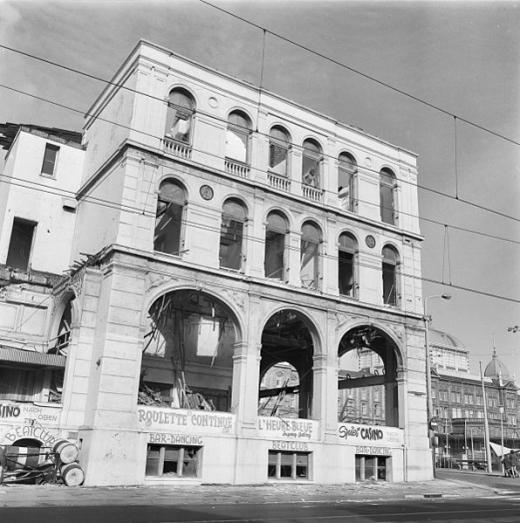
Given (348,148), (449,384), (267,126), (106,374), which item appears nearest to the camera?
(106,374)

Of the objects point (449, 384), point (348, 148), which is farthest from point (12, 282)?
point (449, 384)

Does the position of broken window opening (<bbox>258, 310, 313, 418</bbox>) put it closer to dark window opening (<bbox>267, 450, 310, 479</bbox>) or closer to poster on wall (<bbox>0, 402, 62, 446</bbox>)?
dark window opening (<bbox>267, 450, 310, 479</bbox>)

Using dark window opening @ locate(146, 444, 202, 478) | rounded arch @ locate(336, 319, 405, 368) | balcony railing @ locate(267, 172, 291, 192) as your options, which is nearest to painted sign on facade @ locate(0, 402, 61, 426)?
dark window opening @ locate(146, 444, 202, 478)

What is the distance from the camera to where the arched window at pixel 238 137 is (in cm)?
3064

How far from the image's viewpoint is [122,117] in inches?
1126

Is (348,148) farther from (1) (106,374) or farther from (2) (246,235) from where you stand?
(1) (106,374)

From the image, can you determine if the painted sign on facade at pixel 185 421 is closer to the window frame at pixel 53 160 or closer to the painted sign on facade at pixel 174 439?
the painted sign on facade at pixel 174 439

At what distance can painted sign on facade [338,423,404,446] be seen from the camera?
29734mm

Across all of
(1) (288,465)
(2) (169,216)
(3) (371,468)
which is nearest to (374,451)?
(3) (371,468)

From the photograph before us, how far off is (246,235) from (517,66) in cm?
1738

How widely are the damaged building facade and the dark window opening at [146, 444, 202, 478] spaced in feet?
0.21

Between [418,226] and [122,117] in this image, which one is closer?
[122,117]

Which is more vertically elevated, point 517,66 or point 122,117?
point 122,117

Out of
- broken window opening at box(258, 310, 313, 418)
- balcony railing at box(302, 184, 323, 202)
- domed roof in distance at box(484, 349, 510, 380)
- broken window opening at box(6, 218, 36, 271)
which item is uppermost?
domed roof in distance at box(484, 349, 510, 380)
